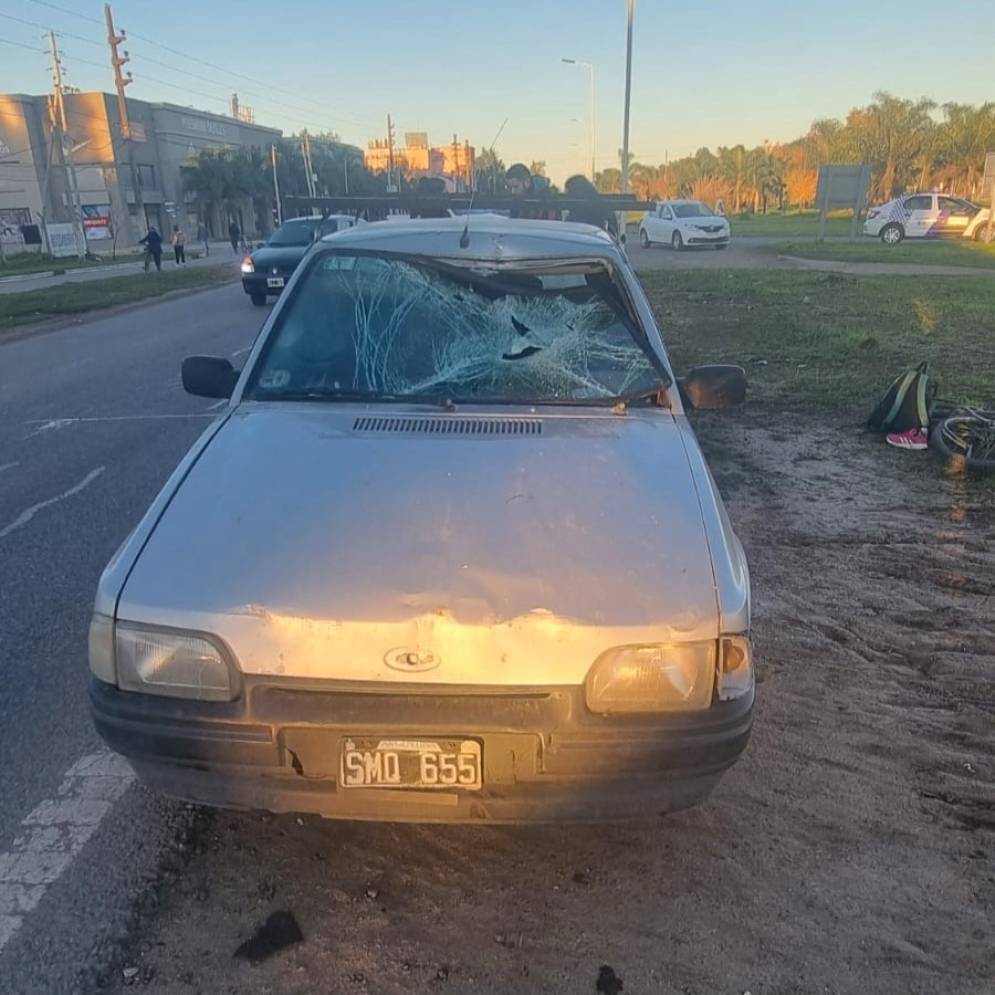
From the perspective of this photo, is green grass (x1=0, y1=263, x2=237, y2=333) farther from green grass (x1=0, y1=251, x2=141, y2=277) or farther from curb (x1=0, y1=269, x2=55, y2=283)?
green grass (x1=0, y1=251, x2=141, y2=277)

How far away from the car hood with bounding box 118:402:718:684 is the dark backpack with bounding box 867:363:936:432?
4572 mm

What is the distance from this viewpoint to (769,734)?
3070 mm

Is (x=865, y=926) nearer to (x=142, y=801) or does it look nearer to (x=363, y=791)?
(x=363, y=791)

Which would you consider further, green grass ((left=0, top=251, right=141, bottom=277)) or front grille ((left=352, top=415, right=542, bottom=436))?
green grass ((left=0, top=251, right=141, bottom=277))

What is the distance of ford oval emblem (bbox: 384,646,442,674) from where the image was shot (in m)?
2.01

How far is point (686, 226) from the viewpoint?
30.2 meters

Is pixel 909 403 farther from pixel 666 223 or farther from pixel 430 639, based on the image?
pixel 666 223

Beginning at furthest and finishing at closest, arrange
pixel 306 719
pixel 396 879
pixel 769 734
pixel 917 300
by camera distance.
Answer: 1. pixel 917 300
2. pixel 769 734
3. pixel 396 879
4. pixel 306 719

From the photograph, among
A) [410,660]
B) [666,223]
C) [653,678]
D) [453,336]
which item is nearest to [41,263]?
[666,223]

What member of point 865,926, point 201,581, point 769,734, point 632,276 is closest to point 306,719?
point 201,581

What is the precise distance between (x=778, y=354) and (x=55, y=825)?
9558 millimetres

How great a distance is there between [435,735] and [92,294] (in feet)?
66.7

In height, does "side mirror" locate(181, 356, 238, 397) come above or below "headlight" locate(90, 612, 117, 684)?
above

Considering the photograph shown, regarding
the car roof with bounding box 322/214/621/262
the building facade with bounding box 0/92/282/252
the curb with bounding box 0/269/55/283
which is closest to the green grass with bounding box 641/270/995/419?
the car roof with bounding box 322/214/621/262
